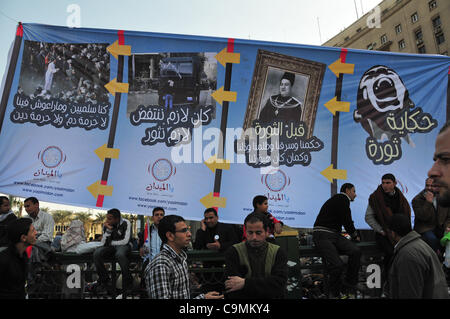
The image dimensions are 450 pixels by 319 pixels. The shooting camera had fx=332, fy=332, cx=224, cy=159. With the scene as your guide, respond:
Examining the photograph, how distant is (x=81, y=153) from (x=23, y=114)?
1.31m

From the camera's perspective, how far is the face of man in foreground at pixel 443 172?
1783 mm

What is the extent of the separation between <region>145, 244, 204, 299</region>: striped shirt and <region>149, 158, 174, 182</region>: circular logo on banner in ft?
11.3

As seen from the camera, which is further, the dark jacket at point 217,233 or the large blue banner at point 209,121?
the large blue banner at point 209,121

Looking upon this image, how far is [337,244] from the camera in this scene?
186 inches

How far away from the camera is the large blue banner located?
20.7 feet

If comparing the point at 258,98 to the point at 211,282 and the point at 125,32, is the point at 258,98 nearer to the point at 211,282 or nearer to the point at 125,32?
the point at 125,32

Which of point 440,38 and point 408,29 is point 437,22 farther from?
point 408,29

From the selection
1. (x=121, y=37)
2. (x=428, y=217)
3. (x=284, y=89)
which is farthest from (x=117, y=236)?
(x=428, y=217)

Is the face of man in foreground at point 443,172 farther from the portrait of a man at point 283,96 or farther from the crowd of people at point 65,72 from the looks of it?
the crowd of people at point 65,72

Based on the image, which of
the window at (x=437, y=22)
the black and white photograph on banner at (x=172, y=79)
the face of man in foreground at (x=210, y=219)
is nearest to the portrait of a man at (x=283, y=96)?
the black and white photograph on banner at (x=172, y=79)

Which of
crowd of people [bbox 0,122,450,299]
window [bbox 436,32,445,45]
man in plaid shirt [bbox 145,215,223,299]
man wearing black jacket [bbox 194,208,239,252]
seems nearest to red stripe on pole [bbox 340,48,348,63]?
crowd of people [bbox 0,122,450,299]

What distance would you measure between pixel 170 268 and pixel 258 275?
2.75 feet

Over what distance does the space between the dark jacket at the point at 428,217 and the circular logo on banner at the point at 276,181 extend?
2323 millimetres

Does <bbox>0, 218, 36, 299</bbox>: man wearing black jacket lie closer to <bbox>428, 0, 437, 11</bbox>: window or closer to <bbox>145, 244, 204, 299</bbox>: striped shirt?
<bbox>145, 244, 204, 299</bbox>: striped shirt
